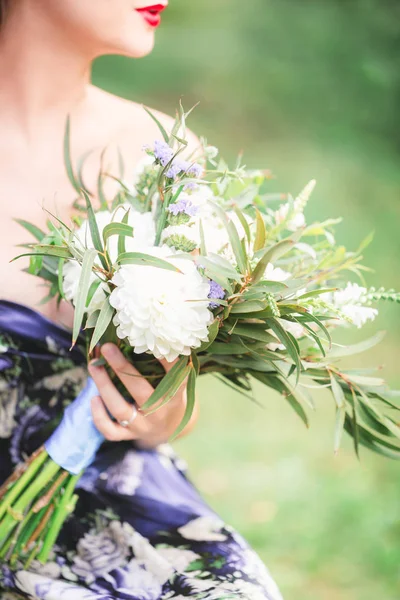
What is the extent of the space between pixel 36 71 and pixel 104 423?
0.61m

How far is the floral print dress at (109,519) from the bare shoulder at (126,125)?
374mm

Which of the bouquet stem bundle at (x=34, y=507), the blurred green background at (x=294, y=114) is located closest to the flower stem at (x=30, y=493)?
the bouquet stem bundle at (x=34, y=507)

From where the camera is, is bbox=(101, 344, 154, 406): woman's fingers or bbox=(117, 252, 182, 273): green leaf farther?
bbox=(101, 344, 154, 406): woman's fingers

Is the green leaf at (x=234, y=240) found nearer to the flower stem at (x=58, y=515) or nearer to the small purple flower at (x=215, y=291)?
the small purple flower at (x=215, y=291)

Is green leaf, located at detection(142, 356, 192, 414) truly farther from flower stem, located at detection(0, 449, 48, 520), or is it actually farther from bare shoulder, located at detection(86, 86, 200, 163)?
bare shoulder, located at detection(86, 86, 200, 163)

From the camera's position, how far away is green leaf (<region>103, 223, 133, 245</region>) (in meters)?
0.92

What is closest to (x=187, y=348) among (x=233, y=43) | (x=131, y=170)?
(x=131, y=170)

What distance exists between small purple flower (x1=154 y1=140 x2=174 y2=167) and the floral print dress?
0.38 m

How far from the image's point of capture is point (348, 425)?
120 cm

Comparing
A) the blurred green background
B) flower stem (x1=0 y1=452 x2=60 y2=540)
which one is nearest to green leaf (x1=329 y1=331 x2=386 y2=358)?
flower stem (x1=0 y1=452 x2=60 y2=540)

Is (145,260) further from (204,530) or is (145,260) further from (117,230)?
(204,530)

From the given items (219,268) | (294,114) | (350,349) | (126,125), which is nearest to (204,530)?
(350,349)

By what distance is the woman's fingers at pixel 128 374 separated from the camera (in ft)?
3.54

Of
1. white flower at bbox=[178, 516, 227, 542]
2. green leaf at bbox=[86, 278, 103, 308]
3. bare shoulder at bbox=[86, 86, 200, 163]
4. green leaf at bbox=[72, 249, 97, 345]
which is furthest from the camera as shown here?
bare shoulder at bbox=[86, 86, 200, 163]
